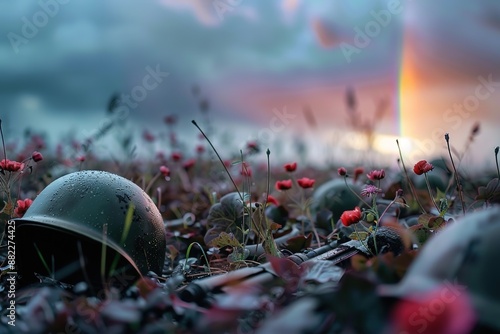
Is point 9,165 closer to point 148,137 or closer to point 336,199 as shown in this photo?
point 336,199

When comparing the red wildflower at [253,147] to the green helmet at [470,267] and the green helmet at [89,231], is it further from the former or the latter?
the green helmet at [470,267]

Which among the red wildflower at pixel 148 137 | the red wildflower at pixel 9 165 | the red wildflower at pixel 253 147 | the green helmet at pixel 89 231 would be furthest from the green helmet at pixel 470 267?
the red wildflower at pixel 148 137

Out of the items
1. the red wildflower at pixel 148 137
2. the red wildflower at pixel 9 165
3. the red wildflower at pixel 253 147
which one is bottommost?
the red wildflower at pixel 148 137

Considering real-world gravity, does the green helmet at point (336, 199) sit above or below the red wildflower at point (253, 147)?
below

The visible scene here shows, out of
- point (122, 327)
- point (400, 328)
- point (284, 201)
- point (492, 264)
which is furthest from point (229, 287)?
point (284, 201)

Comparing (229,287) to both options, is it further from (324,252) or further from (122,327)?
(324,252)

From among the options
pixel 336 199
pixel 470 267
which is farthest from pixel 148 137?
pixel 470 267
